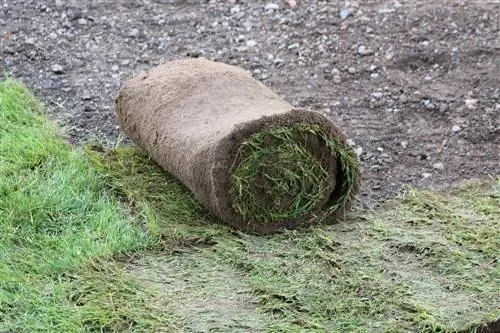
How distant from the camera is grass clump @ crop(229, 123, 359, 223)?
3.71 meters

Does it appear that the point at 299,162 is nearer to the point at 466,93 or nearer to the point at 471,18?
the point at 466,93

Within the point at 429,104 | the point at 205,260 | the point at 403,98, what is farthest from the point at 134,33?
the point at 205,260

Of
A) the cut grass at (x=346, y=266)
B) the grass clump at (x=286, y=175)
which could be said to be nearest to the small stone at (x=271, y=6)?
the cut grass at (x=346, y=266)

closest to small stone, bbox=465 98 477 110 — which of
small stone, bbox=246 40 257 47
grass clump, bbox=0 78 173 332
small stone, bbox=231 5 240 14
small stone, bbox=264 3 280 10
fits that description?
small stone, bbox=246 40 257 47

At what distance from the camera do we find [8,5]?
610 centimetres

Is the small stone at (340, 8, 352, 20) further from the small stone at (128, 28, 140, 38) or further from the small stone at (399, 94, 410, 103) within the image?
the small stone at (128, 28, 140, 38)

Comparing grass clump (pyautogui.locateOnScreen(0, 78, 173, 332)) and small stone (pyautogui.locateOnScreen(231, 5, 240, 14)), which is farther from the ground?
small stone (pyautogui.locateOnScreen(231, 5, 240, 14))

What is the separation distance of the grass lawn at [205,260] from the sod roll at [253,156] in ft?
0.35

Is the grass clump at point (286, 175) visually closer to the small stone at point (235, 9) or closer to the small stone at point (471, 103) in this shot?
the small stone at point (471, 103)

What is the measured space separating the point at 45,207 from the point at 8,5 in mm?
2585

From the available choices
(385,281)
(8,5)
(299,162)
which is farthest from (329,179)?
(8,5)

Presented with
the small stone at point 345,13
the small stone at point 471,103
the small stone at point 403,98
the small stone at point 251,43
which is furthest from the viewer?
the small stone at point 345,13

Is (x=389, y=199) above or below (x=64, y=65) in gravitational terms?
below

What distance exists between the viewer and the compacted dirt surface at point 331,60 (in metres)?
4.55
